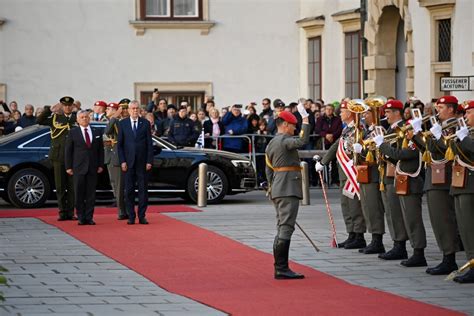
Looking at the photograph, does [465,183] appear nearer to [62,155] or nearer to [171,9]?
[62,155]

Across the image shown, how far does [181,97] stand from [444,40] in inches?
436

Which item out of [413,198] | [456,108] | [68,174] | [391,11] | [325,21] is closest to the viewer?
[456,108]

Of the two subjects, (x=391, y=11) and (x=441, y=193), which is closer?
(x=441, y=193)

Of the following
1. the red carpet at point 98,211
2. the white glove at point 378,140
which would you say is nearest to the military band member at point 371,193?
the white glove at point 378,140

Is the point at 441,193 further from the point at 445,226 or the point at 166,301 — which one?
the point at 166,301

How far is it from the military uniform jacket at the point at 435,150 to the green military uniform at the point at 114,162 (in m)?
7.97

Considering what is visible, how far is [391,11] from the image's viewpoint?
109 feet

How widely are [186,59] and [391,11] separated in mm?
7569

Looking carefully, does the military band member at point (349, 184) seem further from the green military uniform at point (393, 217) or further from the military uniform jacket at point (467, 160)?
the military uniform jacket at point (467, 160)

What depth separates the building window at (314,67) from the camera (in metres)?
37.9

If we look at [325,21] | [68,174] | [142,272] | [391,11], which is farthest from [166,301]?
[325,21]

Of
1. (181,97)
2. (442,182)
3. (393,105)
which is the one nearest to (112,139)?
(393,105)

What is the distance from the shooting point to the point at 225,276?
48.3ft

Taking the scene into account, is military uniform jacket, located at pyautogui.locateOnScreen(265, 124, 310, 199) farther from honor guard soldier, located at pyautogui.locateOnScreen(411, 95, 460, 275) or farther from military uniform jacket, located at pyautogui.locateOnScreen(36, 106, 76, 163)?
military uniform jacket, located at pyautogui.locateOnScreen(36, 106, 76, 163)
